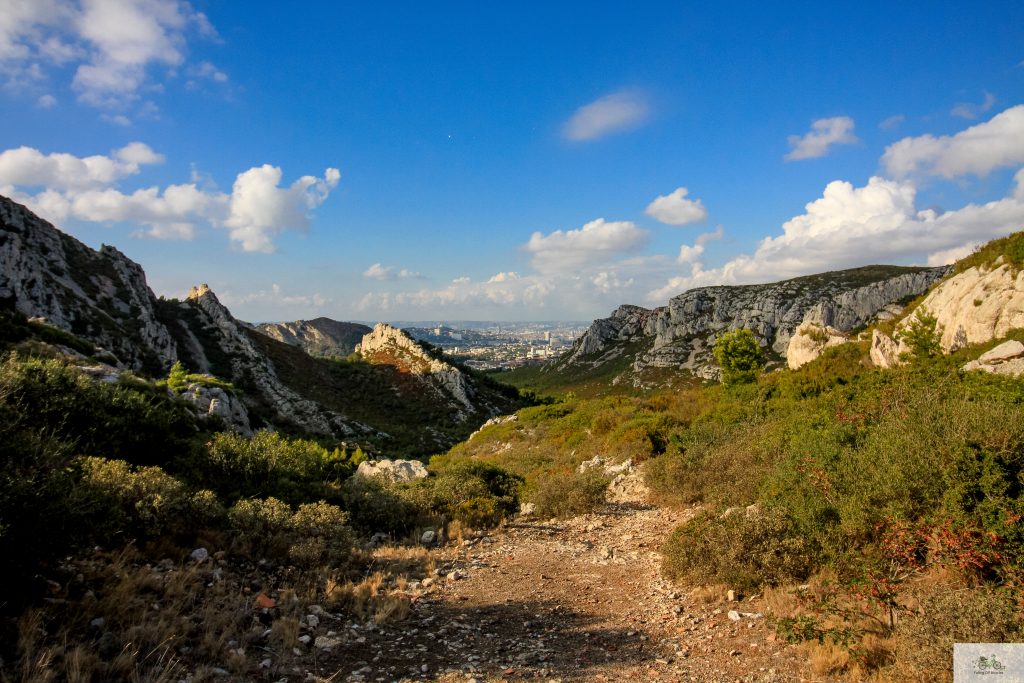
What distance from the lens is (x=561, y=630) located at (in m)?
7.55

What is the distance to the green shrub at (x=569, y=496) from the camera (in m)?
14.9

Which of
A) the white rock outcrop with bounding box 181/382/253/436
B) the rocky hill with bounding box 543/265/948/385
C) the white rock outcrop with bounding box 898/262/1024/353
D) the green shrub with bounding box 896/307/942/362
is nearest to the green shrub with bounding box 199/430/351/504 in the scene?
the white rock outcrop with bounding box 181/382/253/436

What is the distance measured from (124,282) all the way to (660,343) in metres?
136

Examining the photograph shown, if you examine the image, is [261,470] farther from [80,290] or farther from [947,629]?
[80,290]

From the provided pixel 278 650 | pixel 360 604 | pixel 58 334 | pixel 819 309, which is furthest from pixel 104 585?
pixel 819 309

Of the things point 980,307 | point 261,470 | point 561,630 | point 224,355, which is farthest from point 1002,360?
point 224,355

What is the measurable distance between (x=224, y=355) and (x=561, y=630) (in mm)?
63388

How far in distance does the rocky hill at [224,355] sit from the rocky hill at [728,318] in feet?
257

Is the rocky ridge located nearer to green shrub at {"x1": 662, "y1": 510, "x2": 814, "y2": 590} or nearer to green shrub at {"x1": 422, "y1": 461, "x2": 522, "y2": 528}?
green shrub at {"x1": 422, "y1": 461, "x2": 522, "y2": 528}

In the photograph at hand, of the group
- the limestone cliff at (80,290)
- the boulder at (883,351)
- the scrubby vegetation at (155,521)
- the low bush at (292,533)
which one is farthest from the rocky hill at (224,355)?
the boulder at (883,351)

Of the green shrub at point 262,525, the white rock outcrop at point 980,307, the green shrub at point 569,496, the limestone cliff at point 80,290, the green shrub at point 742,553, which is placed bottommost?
the green shrub at point 569,496

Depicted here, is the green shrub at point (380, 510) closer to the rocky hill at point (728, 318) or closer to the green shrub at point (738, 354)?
the green shrub at point (738, 354)

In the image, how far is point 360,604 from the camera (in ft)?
25.5

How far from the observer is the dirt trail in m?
6.09
